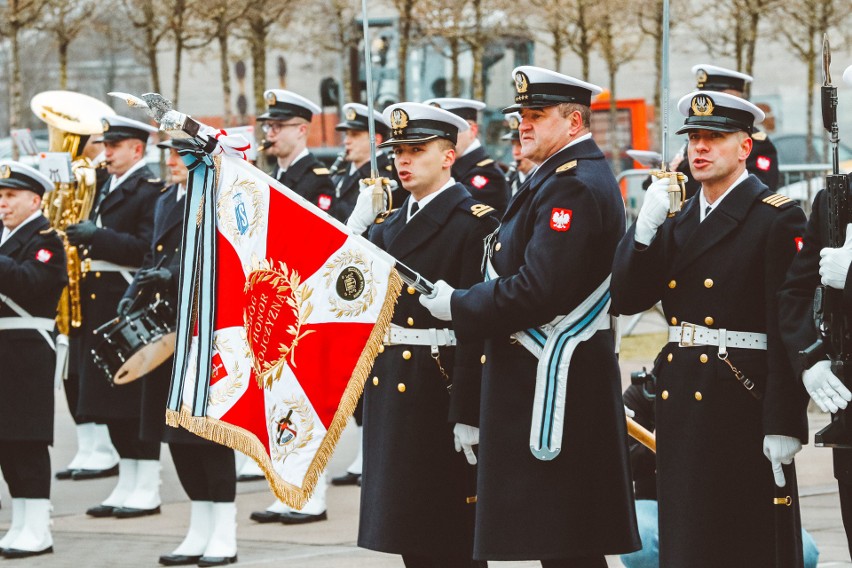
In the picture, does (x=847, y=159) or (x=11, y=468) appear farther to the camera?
(x=847, y=159)

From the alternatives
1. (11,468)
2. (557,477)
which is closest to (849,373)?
(557,477)

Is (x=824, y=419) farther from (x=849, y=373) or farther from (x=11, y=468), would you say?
(x=849, y=373)

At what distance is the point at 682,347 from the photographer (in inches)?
222

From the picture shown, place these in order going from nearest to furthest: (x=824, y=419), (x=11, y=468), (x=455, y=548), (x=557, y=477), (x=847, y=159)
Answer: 1. (x=557, y=477)
2. (x=455, y=548)
3. (x=11, y=468)
4. (x=824, y=419)
5. (x=847, y=159)

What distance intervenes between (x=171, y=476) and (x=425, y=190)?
523cm

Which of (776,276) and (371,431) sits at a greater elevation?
(776,276)

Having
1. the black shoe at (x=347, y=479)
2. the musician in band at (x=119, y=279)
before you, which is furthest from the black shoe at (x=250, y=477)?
the musician in band at (x=119, y=279)

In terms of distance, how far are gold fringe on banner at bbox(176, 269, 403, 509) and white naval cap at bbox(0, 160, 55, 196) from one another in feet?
10.7

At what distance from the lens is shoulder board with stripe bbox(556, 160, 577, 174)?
18.4 feet

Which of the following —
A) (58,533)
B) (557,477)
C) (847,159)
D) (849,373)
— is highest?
(847,159)

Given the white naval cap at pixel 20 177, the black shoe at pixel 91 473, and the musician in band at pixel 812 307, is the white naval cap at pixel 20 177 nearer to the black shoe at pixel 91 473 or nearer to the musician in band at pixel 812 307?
the black shoe at pixel 91 473

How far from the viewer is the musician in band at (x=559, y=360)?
5.52m

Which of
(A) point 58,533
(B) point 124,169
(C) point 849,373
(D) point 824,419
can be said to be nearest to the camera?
(C) point 849,373

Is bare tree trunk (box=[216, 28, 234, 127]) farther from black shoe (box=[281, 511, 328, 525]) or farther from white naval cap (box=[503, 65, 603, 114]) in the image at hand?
white naval cap (box=[503, 65, 603, 114])
